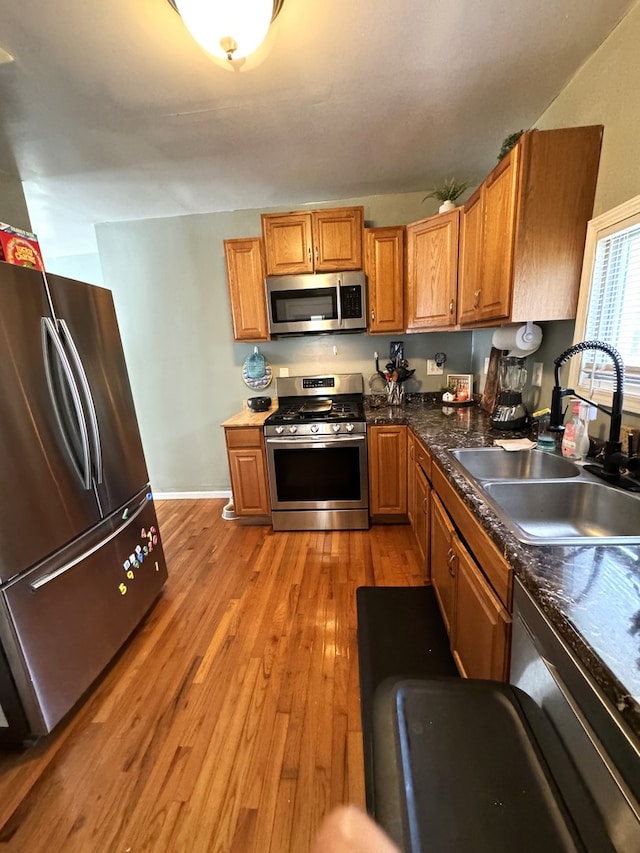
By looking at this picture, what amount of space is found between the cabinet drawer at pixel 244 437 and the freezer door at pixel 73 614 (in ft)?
3.00

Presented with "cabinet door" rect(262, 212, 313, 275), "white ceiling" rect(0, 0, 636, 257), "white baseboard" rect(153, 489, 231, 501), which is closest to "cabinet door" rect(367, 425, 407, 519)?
"cabinet door" rect(262, 212, 313, 275)

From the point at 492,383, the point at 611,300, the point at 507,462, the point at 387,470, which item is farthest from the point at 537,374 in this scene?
the point at 387,470

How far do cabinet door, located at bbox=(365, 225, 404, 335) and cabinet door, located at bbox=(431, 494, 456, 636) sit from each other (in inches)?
60.9

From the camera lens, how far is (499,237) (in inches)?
67.2

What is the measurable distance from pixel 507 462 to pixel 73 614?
2003 millimetres

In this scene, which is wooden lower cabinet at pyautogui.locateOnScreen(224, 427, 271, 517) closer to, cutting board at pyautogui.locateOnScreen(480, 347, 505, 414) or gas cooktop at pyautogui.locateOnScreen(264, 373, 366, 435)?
gas cooktop at pyautogui.locateOnScreen(264, 373, 366, 435)

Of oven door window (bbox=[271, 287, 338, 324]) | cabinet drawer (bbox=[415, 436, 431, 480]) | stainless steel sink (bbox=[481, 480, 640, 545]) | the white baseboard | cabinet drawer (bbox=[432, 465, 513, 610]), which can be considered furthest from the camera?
the white baseboard

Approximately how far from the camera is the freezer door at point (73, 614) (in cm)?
127

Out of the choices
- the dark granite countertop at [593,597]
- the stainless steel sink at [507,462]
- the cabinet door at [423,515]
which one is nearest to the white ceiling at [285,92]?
the stainless steel sink at [507,462]

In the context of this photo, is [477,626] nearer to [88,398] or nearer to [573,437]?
[573,437]

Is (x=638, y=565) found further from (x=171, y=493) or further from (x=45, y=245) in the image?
(x=45, y=245)

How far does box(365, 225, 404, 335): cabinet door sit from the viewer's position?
8.64ft

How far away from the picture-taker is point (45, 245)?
369 cm

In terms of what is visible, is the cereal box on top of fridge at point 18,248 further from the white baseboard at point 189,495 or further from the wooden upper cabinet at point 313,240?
the white baseboard at point 189,495
